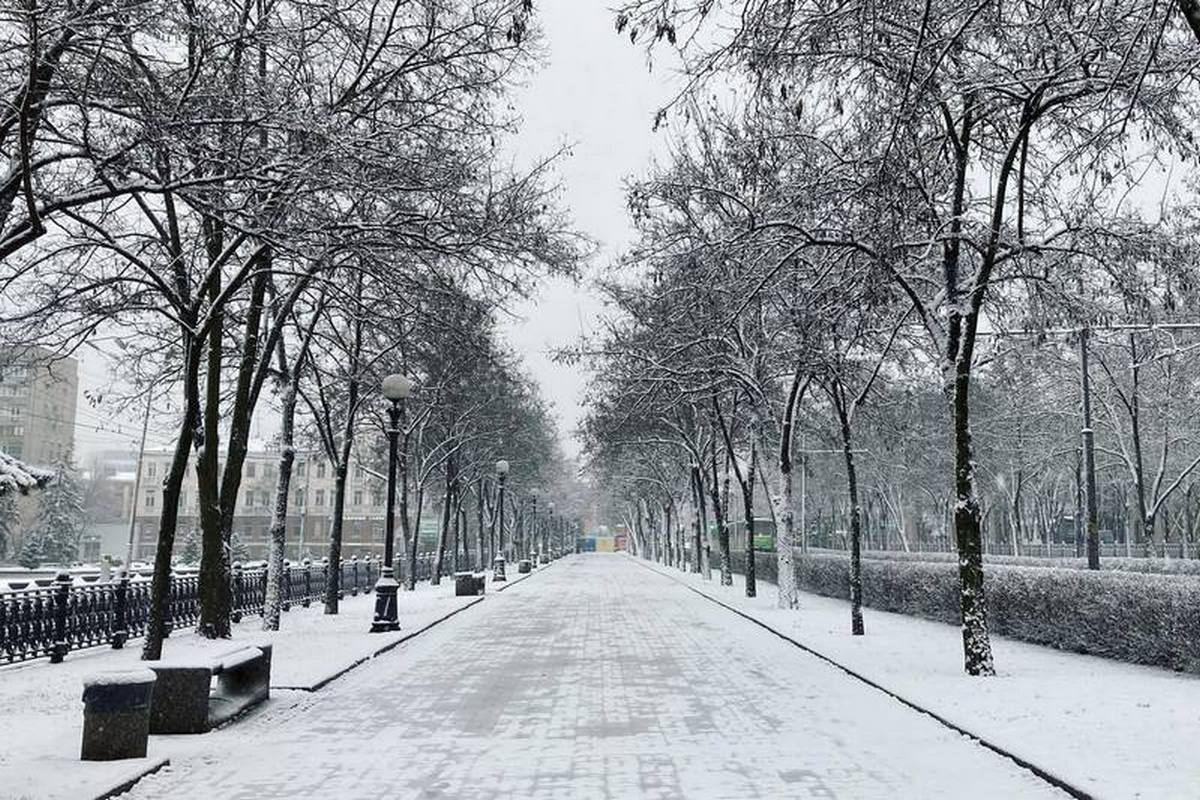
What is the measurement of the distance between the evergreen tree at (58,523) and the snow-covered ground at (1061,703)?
65211 millimetres

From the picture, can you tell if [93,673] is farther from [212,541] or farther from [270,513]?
[270,513]

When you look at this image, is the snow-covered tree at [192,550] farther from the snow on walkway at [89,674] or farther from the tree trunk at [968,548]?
the tree trunk at [968,548]

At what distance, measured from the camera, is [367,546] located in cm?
10588

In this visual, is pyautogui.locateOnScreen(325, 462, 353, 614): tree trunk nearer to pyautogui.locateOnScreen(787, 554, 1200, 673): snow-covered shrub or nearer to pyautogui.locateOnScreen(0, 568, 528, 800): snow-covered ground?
pyautogui.locateOnScreen(0, 568, 528, 800): snow-covered ground

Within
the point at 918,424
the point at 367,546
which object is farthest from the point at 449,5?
the point at 367,546

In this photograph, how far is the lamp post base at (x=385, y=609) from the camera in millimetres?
19969

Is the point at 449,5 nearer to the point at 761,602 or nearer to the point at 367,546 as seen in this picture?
the point at 761,602

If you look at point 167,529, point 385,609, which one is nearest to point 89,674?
point 167,529

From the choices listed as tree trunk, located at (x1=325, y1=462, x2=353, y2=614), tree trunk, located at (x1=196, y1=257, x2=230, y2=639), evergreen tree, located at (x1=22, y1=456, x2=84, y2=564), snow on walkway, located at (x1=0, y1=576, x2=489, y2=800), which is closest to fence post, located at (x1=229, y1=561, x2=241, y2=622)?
snow on walkway, located at (x1=0, y1=576, x2=489, y2=800)

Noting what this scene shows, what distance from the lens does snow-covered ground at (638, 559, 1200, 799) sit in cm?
745

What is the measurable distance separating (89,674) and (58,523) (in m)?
73.1

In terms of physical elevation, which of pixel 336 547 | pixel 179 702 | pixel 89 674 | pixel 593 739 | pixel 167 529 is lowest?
pixel 593 739

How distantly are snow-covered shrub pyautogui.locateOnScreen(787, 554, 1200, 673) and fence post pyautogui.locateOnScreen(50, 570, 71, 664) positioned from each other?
50.8 ft

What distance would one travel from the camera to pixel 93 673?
803cm
